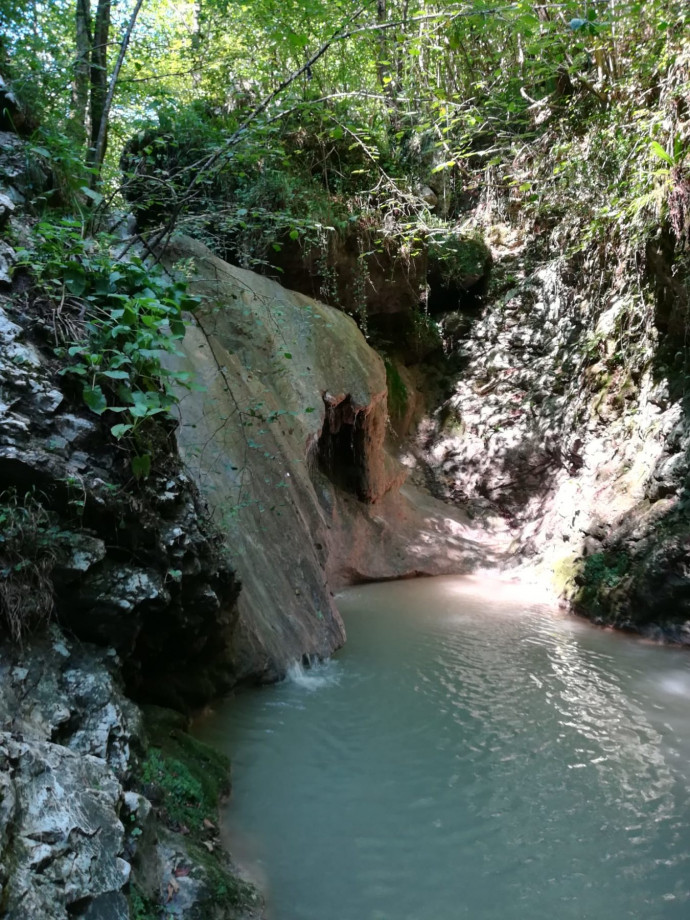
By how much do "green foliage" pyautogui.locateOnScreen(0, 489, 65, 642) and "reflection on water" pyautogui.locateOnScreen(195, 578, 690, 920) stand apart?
5.35ft

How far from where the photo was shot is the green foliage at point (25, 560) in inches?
96.7

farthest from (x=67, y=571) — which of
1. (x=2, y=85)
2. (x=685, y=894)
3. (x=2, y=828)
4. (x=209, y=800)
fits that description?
(x=2, y=85)

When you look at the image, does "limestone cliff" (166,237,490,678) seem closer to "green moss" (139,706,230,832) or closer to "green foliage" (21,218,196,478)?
"green foliage" (21,218,196,478)

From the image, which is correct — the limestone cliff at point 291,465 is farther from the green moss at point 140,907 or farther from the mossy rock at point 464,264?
the mossy rock at point 464,264

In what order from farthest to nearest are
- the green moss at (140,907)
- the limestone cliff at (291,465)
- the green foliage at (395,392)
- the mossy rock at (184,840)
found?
the green foliage at (395,392) < the limestone cliff at (291,465) < the mossy rock at (184,840) < the green moss at (140,907)

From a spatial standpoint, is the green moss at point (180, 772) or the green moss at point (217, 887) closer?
the green moss at point (217, 887)

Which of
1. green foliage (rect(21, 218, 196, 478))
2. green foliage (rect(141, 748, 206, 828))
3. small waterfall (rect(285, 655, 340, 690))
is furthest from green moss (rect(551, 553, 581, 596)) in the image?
green foliage (rect(21, 218, 196, 478))

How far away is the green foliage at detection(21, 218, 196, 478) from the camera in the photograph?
3.21 m

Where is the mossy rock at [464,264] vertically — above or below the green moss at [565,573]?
above

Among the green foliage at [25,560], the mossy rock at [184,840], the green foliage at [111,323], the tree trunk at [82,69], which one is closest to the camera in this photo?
the mossy rock at [184,840]

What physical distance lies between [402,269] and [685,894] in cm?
1014

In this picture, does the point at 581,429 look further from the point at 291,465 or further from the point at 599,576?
the point at 291,465

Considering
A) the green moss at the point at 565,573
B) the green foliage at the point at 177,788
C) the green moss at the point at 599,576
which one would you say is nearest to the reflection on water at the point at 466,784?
the green foliage at the point at 177,788

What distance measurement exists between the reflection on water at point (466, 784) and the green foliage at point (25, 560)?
1.63m
